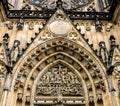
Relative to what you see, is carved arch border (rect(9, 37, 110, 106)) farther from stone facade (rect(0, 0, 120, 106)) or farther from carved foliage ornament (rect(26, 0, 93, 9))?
carved foliage ornament (rect(26, 0, 93, 9))

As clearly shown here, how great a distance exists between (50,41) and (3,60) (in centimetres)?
220

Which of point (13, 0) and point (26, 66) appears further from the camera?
point (13, 0)

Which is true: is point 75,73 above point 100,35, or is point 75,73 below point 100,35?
below

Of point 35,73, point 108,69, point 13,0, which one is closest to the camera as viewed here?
point 108,69

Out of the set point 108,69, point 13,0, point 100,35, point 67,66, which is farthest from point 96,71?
point 13,0

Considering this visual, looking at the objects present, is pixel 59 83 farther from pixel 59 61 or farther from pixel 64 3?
pixel 64 3

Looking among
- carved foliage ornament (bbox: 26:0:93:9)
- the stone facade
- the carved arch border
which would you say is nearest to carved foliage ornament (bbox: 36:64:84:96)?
the stone facade

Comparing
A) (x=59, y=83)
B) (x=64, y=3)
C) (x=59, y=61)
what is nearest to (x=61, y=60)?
(x=59, y=61)

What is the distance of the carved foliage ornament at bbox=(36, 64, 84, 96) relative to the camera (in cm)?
994

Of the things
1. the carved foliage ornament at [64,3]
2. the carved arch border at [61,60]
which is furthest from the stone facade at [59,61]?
the carved foliage ornament at [64,3]

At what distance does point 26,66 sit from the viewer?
401 inches

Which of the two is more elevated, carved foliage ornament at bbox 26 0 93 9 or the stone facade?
carved foliage ornament at bbox 26 0 93 9

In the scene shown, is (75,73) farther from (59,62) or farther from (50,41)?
(50,41)

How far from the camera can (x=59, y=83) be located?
10.2 metres
